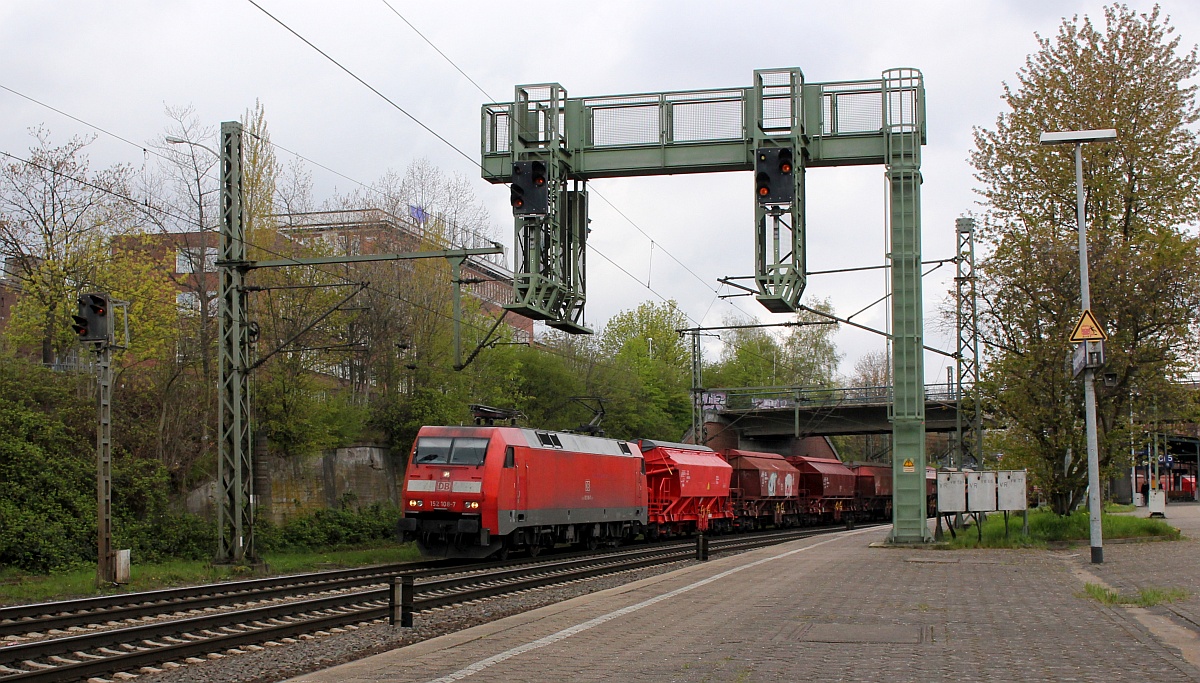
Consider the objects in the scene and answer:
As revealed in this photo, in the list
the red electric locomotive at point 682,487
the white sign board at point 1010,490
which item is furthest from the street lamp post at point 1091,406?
the red electric locomotive at point 682,487

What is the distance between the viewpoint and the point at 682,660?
952 centimetres

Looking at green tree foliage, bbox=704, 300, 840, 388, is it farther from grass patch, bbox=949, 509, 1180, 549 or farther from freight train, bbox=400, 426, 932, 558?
grass patch, bbox=949, 509, 1180, 549

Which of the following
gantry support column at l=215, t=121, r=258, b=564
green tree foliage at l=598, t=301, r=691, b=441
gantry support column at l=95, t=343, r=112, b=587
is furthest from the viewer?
green tree foliage at l=598, t=301, r=691, b=441

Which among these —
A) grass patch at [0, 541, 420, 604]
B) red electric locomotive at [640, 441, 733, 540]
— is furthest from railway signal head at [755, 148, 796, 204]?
red electric locomotive at [640, 441, 733, 540]

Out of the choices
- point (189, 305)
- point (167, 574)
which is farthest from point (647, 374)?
point (167, 574)

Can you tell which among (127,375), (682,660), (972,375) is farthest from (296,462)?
(682,660)

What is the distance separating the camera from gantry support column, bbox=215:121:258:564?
21.6 metres

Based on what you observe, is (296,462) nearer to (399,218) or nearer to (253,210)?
(253,210)

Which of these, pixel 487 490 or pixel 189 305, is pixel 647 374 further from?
pixel 487 490

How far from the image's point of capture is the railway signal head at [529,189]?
2192cm

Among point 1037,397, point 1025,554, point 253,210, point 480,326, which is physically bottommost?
point 1025,554

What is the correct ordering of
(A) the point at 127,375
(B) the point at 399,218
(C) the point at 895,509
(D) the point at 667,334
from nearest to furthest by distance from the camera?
(C) the point at 895,509 < (A) the point at 127,375 < (B) the point at 399,218 < (D) the point at 667,334

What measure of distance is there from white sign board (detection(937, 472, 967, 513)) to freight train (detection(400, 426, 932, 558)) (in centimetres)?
854

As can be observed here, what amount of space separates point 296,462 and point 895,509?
675 inches
